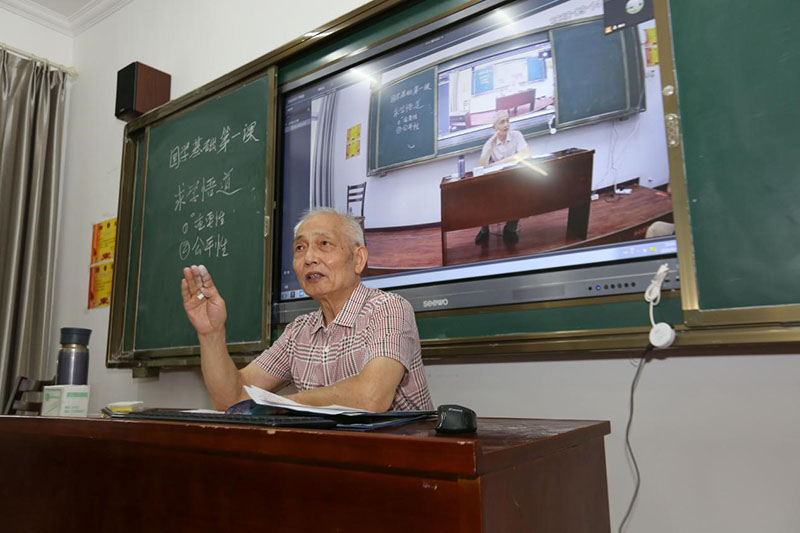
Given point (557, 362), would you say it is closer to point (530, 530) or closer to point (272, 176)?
point (530, 530)

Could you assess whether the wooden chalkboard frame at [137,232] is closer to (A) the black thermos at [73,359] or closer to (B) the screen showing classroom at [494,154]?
(B) the screen showing classroom at [494,154]

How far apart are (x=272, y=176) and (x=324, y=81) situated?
1.31 ft

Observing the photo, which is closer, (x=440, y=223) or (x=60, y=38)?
(x=440, y=223)

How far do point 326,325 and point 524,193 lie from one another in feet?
2.13

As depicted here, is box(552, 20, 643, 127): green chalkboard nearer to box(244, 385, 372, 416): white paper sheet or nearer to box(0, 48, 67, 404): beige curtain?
box(244, 385, 372, 416): white paper sheet

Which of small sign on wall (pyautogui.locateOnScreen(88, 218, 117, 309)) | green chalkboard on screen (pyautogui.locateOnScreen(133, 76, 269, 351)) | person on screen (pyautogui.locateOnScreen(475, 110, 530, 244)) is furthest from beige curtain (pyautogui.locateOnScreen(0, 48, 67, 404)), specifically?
person on screen (pyautogui.locateOnScreen(475, 110, 530, 244))

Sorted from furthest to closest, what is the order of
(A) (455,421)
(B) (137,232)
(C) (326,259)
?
(B) (137,232) < (C) (326,259) < (A) (455,421)

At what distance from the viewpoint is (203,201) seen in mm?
2461

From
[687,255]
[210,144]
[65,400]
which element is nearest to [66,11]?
[210,144]

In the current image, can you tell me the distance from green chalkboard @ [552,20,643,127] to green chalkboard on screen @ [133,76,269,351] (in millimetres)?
1171

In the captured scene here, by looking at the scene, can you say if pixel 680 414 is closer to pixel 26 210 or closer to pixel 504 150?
pixel 504 150

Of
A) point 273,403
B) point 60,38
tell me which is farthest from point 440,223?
point 60,38

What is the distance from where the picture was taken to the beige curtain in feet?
9.80

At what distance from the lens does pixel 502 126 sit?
1618 millimetres
